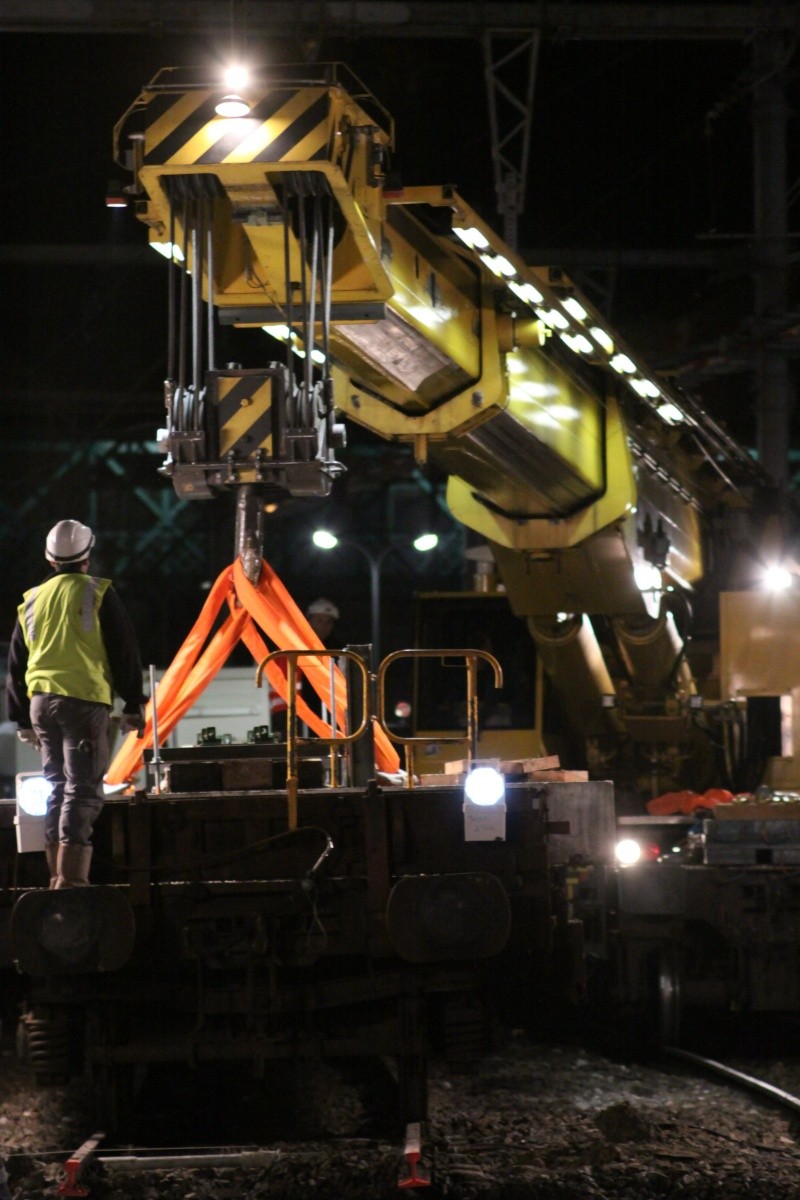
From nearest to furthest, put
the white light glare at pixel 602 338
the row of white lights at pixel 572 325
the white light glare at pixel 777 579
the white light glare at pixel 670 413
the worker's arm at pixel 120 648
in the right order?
the worker's arm at pixel 120 648, the row of white lights at pixel 572 325, the white light glare at pixel 602 338, the white light glare at pixel 670 413, the white light glare at pixel 777 579

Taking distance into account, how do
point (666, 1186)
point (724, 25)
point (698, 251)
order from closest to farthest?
point (666, 1186) < point (724, 25) < point (698, 251)

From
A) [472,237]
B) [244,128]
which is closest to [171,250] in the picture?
[244,128]

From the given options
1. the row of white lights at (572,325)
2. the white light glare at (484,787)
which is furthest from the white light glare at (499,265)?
the white light glare at (484,787)

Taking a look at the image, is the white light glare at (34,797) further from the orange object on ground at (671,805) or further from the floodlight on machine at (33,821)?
the orange object on ground at (671,805)

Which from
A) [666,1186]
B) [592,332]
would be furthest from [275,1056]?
[592,332]

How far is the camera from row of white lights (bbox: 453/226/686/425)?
8328mm

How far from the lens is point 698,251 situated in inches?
856

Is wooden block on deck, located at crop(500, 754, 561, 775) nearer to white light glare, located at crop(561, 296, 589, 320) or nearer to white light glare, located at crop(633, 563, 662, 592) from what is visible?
white light glare, located at crop(633, 563, 662, 592)

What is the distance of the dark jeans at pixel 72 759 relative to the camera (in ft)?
24.4

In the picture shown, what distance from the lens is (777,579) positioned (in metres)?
12.5

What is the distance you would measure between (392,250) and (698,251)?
14.6m

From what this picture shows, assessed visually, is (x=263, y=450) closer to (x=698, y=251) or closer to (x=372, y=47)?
(x=372, y=47)

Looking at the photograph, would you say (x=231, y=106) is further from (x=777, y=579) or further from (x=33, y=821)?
(x=777, y=579)

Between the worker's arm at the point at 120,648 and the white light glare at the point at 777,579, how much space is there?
19.7ft
